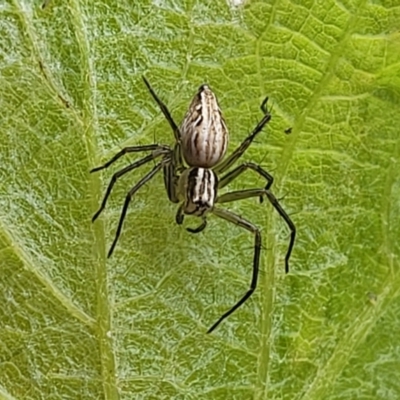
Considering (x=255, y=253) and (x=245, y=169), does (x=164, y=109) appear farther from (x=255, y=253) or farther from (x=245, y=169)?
(x=255, y=253)

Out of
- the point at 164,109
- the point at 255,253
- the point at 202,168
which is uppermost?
the point at 164,109

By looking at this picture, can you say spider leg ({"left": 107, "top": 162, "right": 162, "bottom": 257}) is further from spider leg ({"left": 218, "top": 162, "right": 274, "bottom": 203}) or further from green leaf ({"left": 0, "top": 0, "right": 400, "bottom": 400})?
spider leg ({"left": 218, "top": 162, "right": 274, "bottom": 203})

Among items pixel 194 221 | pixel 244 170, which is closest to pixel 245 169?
pixel 244 170

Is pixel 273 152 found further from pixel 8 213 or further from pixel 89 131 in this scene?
pixel 8 213

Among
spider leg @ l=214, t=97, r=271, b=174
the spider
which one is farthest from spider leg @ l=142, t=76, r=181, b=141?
spider leg @ l=214, t=97, r=271, b=174

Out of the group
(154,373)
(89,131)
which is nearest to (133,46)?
(89,131)

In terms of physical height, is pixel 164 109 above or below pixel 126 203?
above

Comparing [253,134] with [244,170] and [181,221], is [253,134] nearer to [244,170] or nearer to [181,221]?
[244,170]

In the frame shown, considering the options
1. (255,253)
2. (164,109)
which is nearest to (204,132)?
(164,109)

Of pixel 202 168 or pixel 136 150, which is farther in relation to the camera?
pixel 202 168
